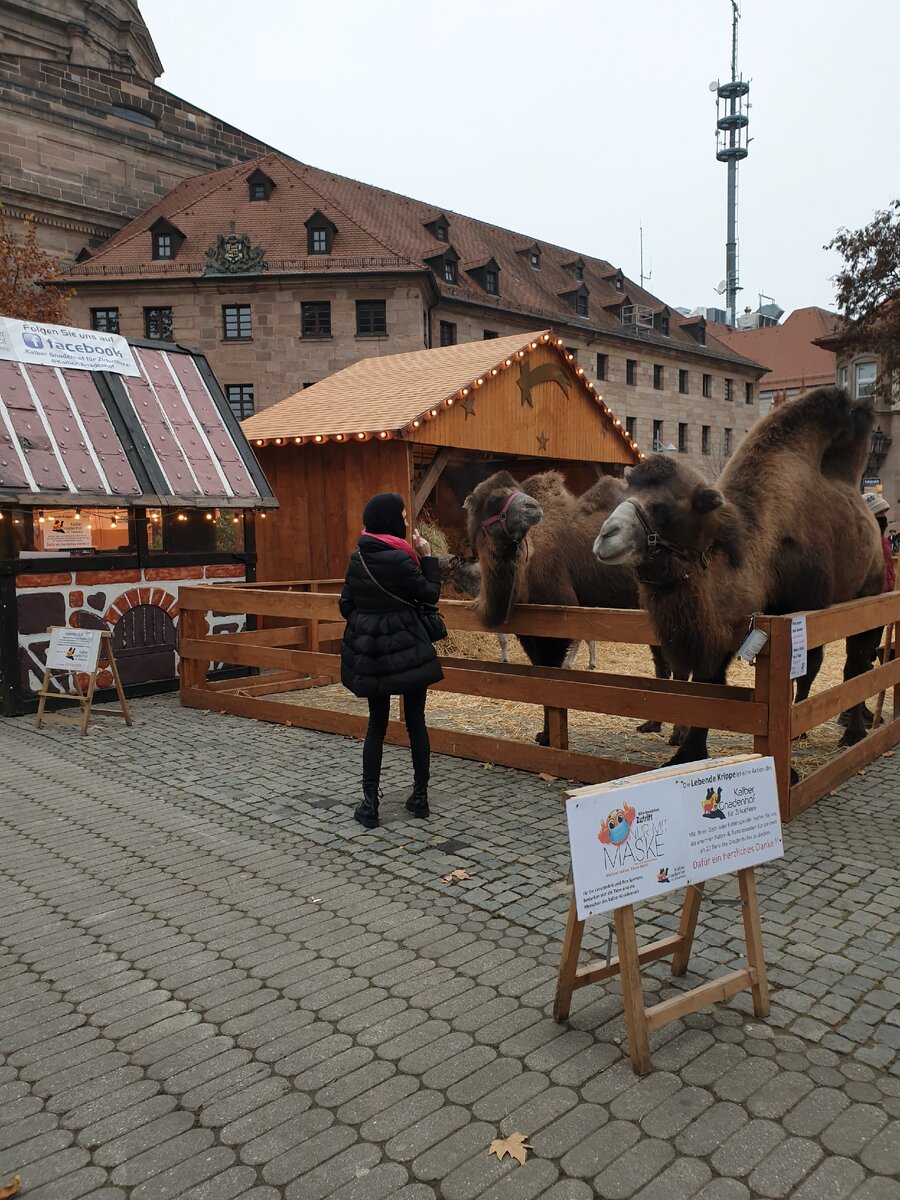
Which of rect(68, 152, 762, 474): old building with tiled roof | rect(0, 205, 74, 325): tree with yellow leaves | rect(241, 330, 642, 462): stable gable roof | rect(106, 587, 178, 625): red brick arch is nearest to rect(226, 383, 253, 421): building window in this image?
rect(68, 152, 762, 474): old building with tiled roof

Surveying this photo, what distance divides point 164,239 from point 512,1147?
36.9 meters

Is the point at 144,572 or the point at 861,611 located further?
the point at 144,572

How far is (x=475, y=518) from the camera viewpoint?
275 inches

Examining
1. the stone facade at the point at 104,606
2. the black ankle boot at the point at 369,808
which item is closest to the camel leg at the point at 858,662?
the black ankle boot at the point at 369,808

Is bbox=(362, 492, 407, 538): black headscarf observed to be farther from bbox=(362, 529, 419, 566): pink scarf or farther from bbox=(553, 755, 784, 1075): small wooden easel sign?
bbox=(553, 755, 784, 1075): small wooden easel sign

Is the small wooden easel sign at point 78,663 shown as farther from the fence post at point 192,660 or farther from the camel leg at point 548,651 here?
the camel leg at point 548,651

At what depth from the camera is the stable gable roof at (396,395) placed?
39.5 feet

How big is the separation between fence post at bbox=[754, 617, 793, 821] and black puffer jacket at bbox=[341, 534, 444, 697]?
1987 millimetres

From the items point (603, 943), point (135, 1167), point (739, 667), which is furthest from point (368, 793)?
point (739, 667)

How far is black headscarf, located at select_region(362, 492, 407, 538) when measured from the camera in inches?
214

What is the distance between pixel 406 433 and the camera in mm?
11609

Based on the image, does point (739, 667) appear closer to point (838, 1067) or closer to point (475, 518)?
point (475, 518)

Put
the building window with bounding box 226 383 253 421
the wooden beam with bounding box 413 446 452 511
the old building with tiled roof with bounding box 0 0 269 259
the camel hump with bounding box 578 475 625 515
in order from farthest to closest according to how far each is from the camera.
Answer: the old building with tiled roof with bounding box 0 0 269 259 < the building window with bounding box 226 383 253 421 < the wooden beam with bounding box 413 446 452 511 < the camel hump with bounding box 578 475 625 515

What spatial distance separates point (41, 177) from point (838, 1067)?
42.0 metres
